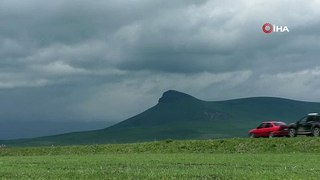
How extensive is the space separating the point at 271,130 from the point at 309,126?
649cm

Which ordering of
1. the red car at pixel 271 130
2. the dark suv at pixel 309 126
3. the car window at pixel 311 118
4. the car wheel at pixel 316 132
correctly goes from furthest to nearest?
the red car at pixel 271 130
the car window at pixel 311 118
the dark suv at pixel 309 126
the car wheel at pixel 316 132

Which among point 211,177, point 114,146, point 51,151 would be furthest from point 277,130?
point 211,177

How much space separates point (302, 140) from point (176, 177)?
120ft

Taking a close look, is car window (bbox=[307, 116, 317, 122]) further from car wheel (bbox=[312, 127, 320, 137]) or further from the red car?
the red car

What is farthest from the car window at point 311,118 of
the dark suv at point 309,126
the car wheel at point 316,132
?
the car wheel at point 316,132

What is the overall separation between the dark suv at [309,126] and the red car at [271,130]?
7.32ft

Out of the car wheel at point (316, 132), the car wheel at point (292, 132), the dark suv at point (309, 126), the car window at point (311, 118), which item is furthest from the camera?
the car wheel at point (292, 132)

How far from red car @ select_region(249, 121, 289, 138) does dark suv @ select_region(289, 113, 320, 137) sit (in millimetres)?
2232

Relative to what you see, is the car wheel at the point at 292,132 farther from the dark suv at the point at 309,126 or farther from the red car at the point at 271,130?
the red car at the point at 271,130

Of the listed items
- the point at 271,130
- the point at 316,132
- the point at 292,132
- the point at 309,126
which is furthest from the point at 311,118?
the point at 271,130

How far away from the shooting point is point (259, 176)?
21906mm

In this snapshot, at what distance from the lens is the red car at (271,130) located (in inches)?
2611

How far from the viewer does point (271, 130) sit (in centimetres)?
6769

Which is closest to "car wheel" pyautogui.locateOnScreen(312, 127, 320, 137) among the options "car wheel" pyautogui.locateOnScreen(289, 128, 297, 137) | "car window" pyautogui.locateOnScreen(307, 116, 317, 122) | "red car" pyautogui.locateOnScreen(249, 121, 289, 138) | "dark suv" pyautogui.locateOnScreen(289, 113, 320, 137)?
"dark suv" pyautogui.locateOnScreen(289, 113, 320, 137)
